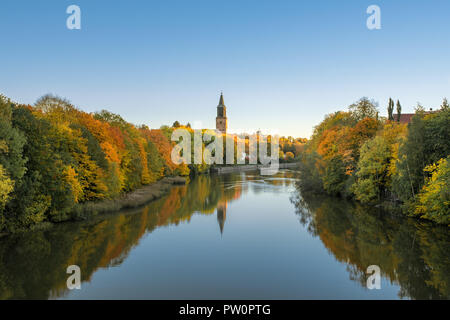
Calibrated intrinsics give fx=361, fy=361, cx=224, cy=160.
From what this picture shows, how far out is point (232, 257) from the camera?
19969 millimetres

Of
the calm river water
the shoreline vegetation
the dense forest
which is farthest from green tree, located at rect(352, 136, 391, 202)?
the shoreline vegetation

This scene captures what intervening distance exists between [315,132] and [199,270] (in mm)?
50313

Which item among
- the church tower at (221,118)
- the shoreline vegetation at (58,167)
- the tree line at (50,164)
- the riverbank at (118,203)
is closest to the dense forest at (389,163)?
the riverbank at (118,203)

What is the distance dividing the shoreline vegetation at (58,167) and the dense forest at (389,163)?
21.7m

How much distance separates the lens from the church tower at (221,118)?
6097 inches

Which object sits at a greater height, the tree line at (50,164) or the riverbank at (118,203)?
the tree line at (50,164)

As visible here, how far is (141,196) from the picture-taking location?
135 feet

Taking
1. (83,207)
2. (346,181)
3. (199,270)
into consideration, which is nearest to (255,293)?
(199,270)

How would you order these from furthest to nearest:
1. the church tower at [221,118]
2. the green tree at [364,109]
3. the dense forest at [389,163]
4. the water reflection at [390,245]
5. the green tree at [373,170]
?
1. the church tower at [221,118]
2. the green tree at [364,109]
3. the green tree at [373,170]
4. the dense forest at [389,163]
5. the water reflection at [390,245]

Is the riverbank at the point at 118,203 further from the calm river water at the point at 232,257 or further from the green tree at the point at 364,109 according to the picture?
the green tree at the point at 364,109

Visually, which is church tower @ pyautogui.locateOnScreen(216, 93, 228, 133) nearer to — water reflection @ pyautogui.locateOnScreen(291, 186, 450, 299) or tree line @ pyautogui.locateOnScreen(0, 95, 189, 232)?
tree line @ pyautogui.locateOnScreen(0, 95, 189, 232)

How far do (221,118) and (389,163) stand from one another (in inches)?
4891

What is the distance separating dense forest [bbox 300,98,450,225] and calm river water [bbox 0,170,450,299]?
2.34 metres
